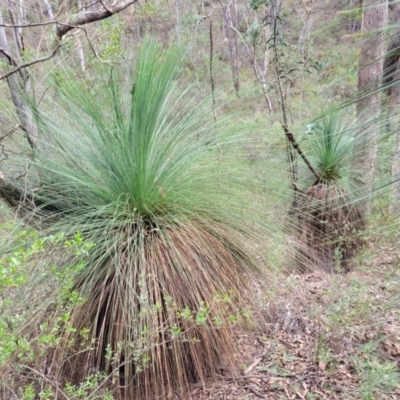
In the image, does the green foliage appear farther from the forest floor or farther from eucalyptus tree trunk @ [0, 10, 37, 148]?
eucalyptus tree trunk @ [0, 10, 37, 148]

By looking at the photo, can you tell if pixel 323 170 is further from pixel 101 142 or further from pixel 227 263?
pixel 101 142

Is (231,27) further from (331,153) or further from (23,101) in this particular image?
(23,101)

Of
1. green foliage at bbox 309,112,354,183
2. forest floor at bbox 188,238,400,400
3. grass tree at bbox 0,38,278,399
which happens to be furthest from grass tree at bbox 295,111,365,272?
grass tree at bbox 0,38,278,399

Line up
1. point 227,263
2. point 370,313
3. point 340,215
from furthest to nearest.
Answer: point 340,215 < point 370,313 < point 227,263

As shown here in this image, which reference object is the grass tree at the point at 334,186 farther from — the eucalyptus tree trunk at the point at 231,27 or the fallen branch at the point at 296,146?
the eucalyptus tree trunk at the point at 231,27

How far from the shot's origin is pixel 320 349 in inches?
60.1

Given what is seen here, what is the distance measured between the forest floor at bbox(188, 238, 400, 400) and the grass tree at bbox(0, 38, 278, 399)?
0.19 m

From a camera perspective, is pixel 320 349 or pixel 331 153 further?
pixel 331 153

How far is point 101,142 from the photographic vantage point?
139 cm

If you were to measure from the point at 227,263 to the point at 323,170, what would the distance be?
173cm

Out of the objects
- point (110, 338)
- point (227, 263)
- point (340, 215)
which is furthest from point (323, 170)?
point (110, 338)

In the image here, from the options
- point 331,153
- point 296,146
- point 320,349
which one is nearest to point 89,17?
point 296,146

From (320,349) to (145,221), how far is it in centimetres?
99

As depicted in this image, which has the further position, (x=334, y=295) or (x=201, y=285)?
(x=334, y=295)
